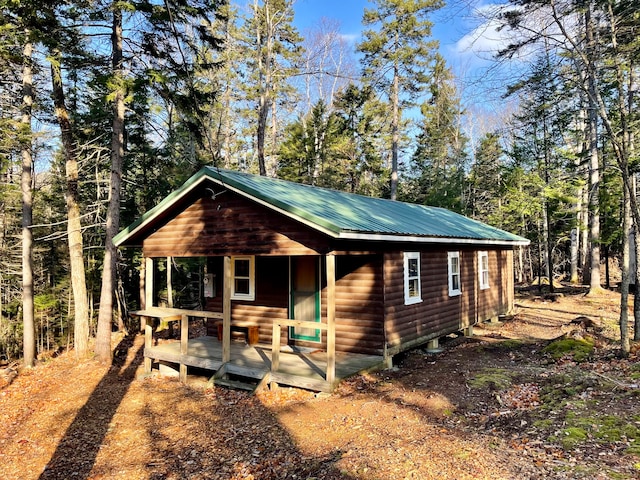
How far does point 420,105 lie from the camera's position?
2645 cm

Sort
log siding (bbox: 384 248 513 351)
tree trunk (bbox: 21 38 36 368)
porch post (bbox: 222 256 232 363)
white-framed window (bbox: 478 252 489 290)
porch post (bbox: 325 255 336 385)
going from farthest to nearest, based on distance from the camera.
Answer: white-framed window (bbox: 478 252 489 290) < tree trunk (bbox: 21 38 36 368) < log siding (bbox: 384 248 513 351) < porch post (bbox: 222 256 232 363) < porch post (bbox: 325 255 336 385)

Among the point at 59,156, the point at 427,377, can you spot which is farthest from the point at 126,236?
the point at 59,156

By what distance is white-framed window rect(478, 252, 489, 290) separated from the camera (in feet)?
49.4

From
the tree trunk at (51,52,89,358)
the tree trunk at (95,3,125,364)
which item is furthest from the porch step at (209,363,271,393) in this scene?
the tree trunk at (51,52,89,358)

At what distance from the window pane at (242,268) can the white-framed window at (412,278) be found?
4339 mm

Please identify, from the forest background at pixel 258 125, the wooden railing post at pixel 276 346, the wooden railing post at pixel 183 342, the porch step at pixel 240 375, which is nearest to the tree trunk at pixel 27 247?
the forest background at pixel 258 125

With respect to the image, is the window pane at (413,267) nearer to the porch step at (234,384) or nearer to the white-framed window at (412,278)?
the white-framed window at (412,278)

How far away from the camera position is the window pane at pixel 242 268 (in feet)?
39.3

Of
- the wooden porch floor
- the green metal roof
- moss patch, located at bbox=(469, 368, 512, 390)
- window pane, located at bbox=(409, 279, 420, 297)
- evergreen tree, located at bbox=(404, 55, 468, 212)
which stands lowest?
moss patch, located at bbox=(469, 368, 512, 390)

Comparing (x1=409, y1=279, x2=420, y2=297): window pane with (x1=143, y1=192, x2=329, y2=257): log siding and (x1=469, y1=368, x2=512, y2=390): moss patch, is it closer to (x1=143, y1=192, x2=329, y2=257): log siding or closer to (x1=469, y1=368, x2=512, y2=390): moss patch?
(x1=469, y1=368, x2=512, y2=390): moss patch

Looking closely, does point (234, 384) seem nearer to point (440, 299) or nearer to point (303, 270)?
point (303, 270)

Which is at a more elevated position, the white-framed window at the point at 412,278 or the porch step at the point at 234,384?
the white-framed window at the point at 412,278

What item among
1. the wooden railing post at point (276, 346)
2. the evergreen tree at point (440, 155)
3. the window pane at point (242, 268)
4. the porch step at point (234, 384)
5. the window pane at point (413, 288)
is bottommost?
the porch step at point (234, 384)

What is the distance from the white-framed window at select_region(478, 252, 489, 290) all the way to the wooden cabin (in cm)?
239
